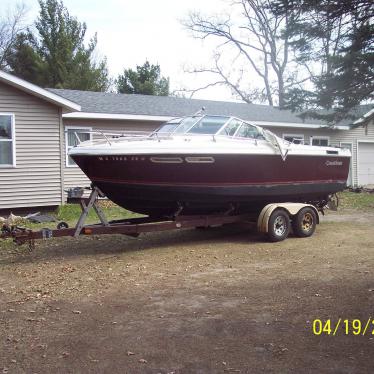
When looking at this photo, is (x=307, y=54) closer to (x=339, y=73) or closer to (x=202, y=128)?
(x=339, y=73)

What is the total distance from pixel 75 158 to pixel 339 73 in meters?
4.81

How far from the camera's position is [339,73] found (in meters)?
5.41

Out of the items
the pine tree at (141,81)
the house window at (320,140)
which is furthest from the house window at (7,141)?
the pine tree at (141,81)

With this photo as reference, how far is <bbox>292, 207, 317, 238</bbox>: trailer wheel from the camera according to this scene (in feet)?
33.0

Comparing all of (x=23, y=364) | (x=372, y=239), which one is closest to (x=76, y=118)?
(x=372, y=239)

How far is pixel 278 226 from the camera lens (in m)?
9.72

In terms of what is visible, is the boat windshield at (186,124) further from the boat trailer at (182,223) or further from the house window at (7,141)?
the house window at (7,141)

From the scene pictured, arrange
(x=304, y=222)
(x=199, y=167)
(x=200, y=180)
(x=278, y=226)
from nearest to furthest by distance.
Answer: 1. (x=199, y=167)
2. (x=200, y=180)
3. (x=278, y=226)
4. (x=304, y=222)

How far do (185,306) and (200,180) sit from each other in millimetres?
3661

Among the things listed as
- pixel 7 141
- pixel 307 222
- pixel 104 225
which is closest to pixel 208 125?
pixel 104 225

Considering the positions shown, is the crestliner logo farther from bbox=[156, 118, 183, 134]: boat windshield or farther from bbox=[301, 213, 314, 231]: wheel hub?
bbox=[156, 118, 183, 134]: boat windshield

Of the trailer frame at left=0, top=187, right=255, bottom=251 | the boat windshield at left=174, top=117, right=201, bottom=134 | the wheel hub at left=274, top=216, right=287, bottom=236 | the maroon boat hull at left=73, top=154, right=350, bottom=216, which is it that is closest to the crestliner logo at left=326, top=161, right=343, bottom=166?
the maroon boat hull at left=73, top=154, right=350, bottom=216

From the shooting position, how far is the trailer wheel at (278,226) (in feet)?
31.2
